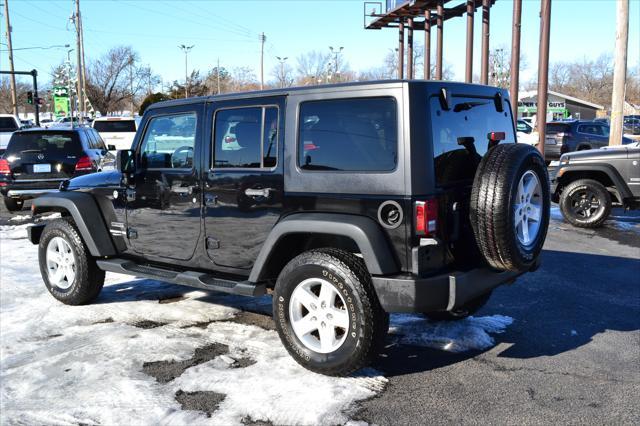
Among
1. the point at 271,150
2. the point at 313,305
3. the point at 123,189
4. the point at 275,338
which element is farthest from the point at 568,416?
the point at 123,189

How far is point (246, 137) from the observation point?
4.45m

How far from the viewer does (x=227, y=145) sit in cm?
457

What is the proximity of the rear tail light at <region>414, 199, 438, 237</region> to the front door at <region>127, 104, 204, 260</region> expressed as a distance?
6.22ft

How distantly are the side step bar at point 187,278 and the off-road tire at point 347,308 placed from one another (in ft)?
1.35

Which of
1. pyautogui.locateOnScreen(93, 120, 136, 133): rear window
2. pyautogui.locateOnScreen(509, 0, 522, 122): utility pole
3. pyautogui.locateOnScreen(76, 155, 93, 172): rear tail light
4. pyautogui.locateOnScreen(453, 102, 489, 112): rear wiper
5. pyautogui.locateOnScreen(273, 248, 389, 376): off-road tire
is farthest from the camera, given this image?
pyautogui.locateOnScreen(93, 120, 136, 133): rear window

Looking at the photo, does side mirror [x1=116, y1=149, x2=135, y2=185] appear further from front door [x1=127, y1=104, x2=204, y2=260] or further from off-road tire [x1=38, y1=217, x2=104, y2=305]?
off-road tire [x1=38, y1=217, x2=104, y2=305]

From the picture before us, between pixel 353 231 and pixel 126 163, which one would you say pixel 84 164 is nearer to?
pixel 126 163

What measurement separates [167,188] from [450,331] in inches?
102

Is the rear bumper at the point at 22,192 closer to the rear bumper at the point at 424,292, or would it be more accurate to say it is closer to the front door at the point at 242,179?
the front door at the point at 242,179

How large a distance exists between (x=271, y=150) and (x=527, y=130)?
2414 centimetres

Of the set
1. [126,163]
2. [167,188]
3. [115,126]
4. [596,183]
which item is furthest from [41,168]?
[596,183]

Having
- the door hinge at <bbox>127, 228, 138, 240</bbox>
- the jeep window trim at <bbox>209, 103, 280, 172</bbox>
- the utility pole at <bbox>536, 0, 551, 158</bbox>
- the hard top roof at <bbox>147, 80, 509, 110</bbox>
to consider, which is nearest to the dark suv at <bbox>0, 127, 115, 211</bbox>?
the door hinge at <bbox>127, 228, 138, 240</bbox>

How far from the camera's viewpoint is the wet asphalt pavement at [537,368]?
3424 mm

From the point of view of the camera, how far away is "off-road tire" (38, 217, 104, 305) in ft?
17.9
